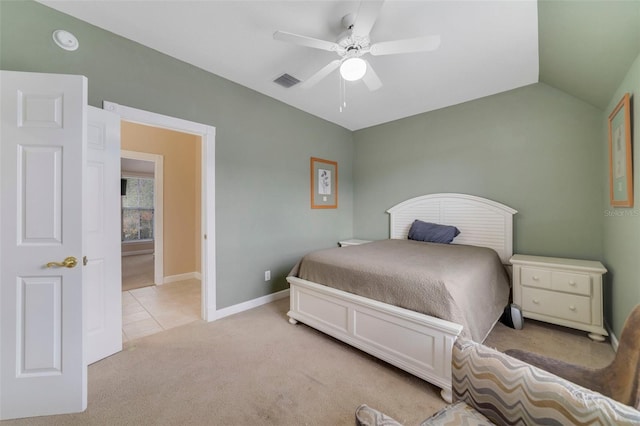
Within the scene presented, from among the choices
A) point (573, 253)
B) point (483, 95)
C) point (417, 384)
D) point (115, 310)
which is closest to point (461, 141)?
point (483, 95)

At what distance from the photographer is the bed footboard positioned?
169cm

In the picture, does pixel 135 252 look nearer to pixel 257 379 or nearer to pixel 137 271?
pixel 137 271

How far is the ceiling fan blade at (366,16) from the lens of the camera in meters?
1.52

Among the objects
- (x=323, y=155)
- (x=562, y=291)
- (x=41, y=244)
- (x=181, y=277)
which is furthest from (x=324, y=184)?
(x=41, y=244)

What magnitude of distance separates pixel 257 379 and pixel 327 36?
290 centimetres

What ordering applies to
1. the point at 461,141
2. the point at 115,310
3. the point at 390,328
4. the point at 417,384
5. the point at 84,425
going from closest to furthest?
1. the point at 84,425
2. the point at 417,384
3. the point at 390,328
4. the point at 115,310
5. the point at 461,141

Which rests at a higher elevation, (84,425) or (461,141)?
(461,141)

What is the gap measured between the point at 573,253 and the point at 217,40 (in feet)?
14.3

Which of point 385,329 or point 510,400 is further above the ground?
point 510,400

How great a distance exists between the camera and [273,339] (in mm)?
2445

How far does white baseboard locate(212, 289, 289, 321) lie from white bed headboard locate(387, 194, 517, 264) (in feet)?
6.99

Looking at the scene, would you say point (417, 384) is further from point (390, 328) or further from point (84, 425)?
point (84, 425)

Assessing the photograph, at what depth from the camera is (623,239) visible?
203 cm

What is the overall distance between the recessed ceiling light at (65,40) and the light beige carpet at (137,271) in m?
3.37
